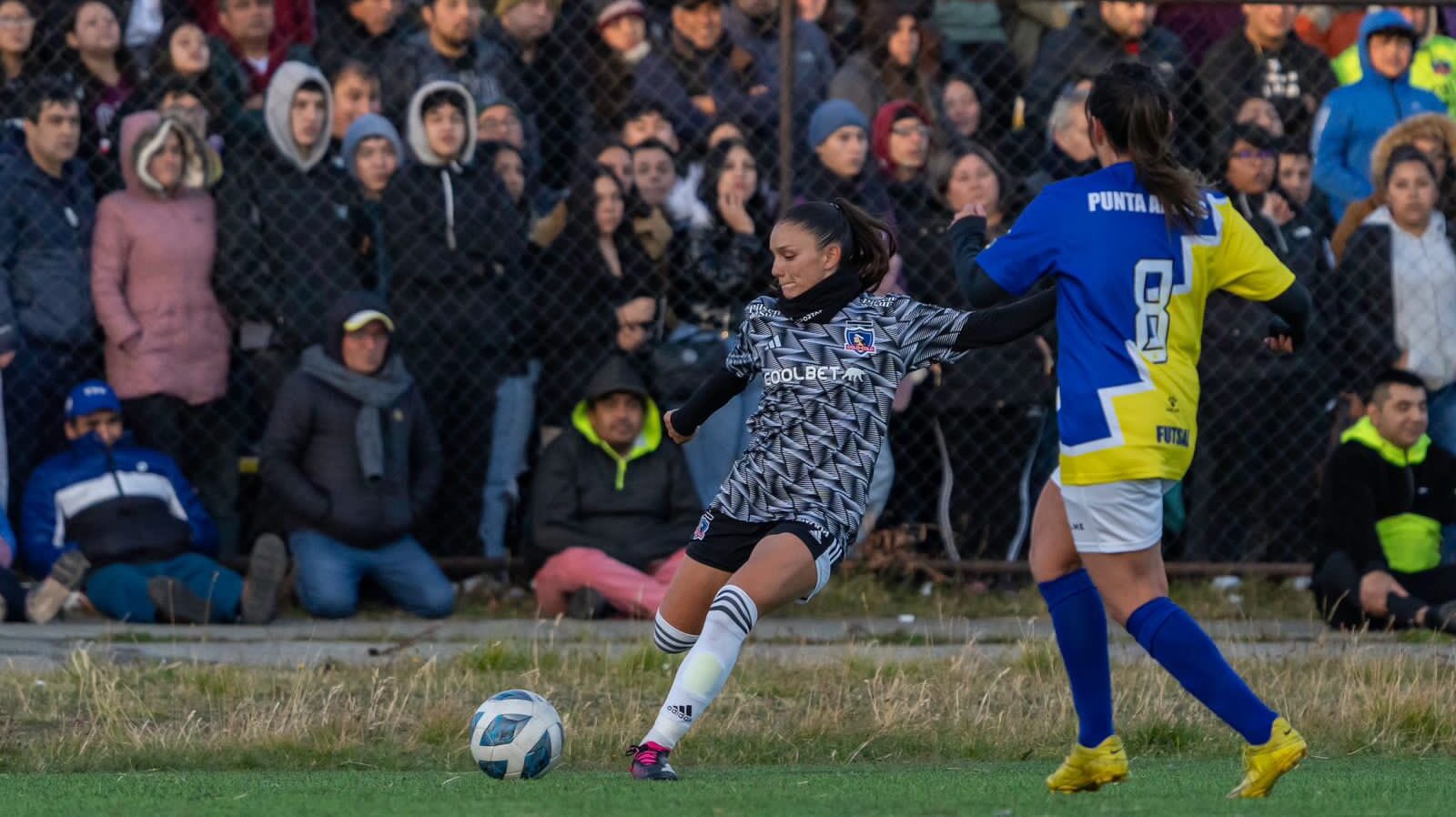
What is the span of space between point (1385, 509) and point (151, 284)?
5826mm

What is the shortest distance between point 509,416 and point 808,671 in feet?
9.61

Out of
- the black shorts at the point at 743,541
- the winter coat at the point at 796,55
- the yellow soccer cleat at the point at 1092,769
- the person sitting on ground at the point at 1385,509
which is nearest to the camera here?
the yellow soccer cleat at the point at 1092,769

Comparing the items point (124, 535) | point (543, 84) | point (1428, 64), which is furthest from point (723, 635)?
point (1428, 64)

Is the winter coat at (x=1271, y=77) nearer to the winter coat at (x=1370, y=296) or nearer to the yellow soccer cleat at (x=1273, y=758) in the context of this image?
the winter coat at (x=1370, y=296)

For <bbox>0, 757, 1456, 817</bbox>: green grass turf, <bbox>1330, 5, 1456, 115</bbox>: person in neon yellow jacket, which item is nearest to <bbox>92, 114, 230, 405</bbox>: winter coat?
<bbox>0, 757, 1456, 817</bbox>: green grass turf

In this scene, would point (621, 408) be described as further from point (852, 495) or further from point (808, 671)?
point (852, 495)

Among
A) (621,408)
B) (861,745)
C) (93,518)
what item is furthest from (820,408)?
(93,518)

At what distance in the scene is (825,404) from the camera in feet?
21.6

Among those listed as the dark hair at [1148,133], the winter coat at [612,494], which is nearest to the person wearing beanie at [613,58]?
the winter coat at [612,494]

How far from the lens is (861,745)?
767 cm

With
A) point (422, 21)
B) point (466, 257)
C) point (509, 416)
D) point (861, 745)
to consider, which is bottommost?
point (861, 745)

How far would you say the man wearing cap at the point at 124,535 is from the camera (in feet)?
34.0

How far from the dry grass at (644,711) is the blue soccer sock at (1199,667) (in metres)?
1.93

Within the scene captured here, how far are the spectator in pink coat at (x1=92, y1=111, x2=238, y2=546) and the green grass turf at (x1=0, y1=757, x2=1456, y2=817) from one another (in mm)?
3993
